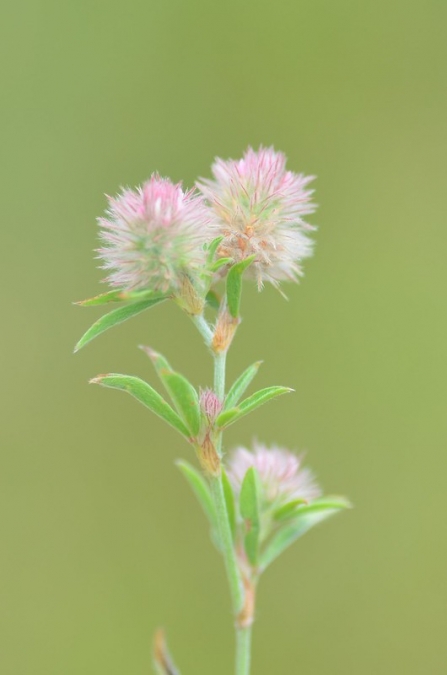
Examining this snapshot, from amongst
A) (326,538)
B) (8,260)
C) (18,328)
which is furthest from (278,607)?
(8,260)

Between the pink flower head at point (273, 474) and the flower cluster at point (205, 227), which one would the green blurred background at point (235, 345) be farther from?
the flower cluster at point (205, 227)

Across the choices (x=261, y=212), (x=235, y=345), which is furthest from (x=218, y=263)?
(x=235, y=345)

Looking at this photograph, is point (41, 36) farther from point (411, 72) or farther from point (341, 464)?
point (341, 464)

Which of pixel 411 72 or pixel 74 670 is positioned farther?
pixel 411 72

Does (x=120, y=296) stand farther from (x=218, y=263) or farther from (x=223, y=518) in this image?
(x=223, y=518)

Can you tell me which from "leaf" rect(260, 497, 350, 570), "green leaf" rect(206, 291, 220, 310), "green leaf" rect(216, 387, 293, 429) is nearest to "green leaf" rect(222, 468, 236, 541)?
"leaf" rect(260, 497, 350, 570)
